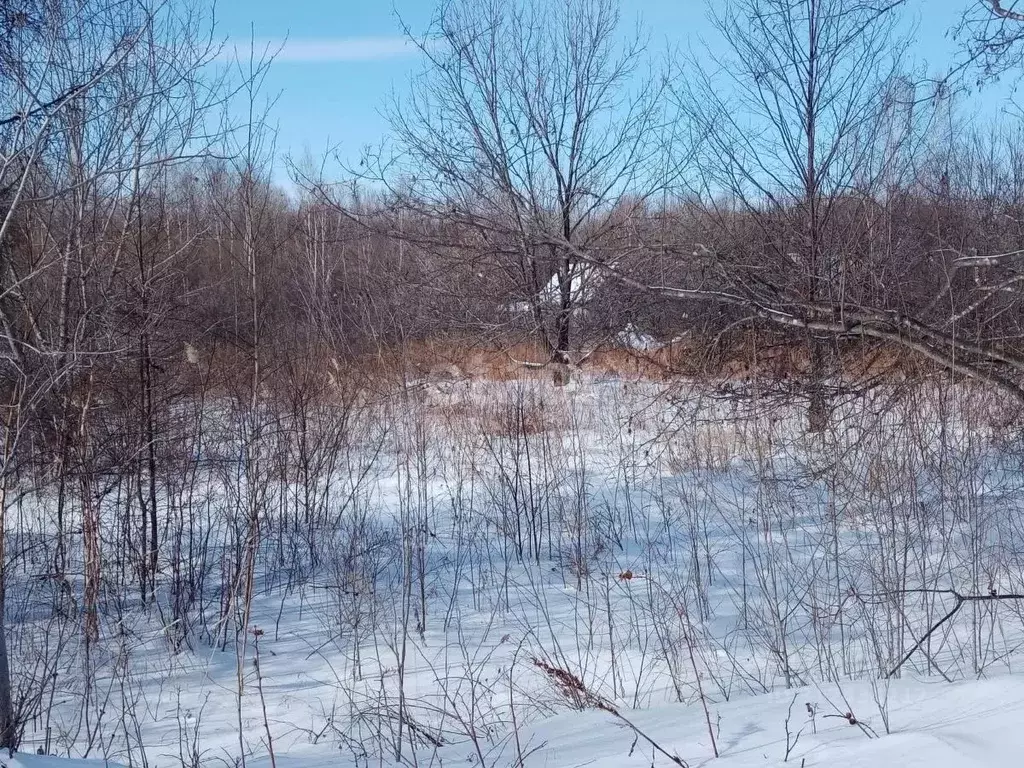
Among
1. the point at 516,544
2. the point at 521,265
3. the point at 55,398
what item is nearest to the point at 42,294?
the point at 55,398

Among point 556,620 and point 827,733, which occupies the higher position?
point 827,733

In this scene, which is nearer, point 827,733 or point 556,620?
point 827,733

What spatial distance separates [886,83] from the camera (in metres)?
7.96

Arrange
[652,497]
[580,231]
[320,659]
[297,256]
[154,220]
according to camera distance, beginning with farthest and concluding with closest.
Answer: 1. [580,231]
2. [297,256]
3. [652,497]
4. [154,220]
5. [320,659]

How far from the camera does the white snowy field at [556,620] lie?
2824 millimetres

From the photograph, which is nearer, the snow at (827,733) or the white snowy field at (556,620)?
the snow at (827,733)

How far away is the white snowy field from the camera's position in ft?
9.27

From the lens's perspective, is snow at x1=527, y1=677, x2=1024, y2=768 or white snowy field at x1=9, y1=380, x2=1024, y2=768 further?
white snowy field at x1=9, y1=380, x2=1024, y2=768

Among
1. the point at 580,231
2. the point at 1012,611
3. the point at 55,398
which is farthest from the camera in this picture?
the point at 580,231

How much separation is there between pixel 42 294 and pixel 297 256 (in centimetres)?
388

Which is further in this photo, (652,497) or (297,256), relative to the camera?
(297,256)

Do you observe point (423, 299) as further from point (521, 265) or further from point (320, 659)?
point (320, 659)

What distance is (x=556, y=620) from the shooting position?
453 cm

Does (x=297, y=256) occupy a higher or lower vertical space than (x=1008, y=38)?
lower
